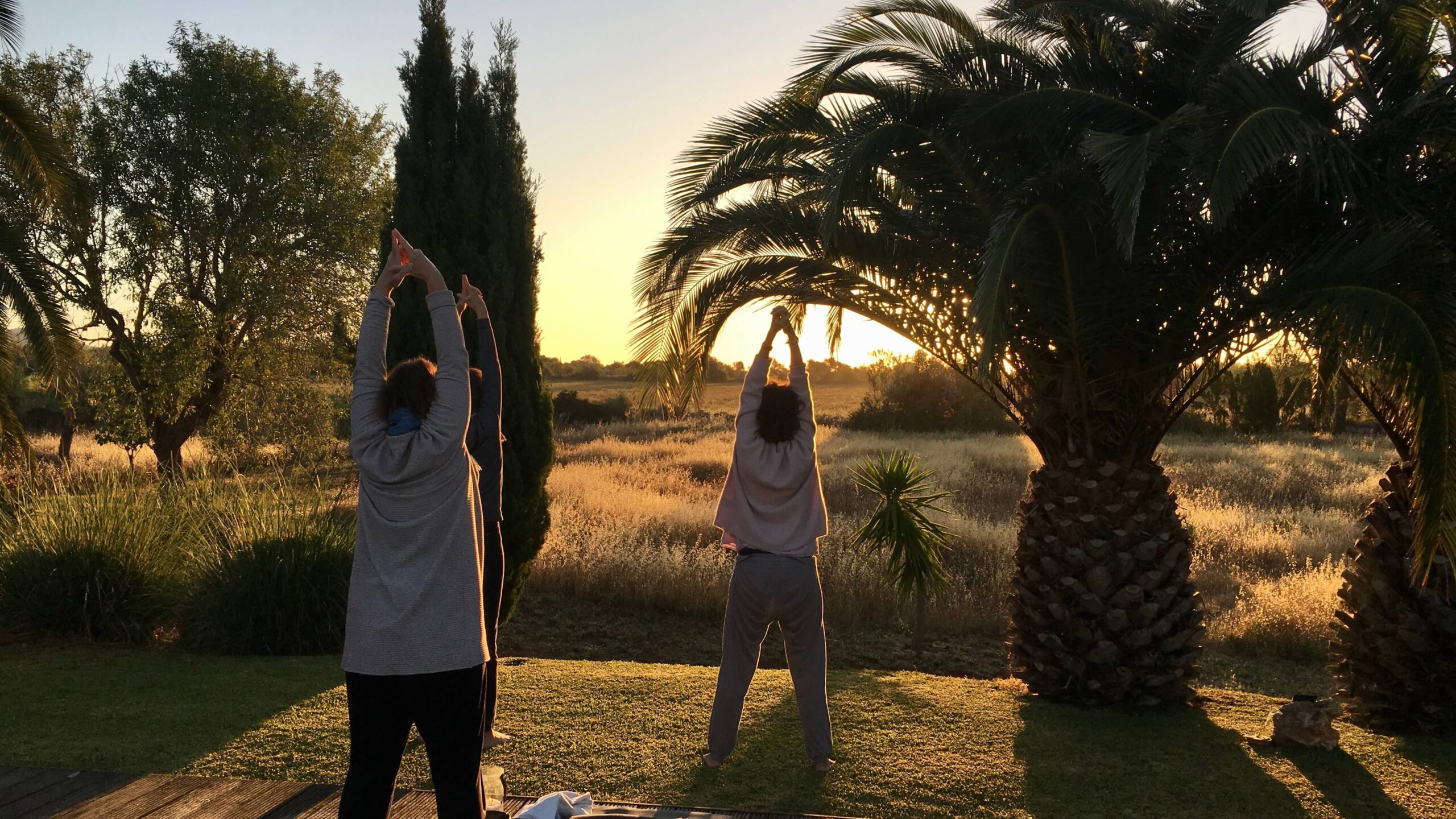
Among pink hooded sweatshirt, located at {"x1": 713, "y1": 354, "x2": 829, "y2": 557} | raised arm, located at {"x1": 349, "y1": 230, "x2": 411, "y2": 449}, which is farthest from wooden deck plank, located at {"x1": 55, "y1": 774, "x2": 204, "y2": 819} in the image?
pink hooded sweatshirt, located at {"x1": 713, "y1": 354, "x2": 829, "y2": 557}

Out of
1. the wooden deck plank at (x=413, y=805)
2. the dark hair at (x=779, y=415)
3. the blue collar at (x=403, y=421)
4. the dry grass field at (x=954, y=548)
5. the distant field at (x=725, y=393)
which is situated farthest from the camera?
the distant field at (x=725, y=393)

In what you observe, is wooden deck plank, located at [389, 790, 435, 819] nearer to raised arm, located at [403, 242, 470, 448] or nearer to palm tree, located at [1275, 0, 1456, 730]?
raised arm, located at [403, 242, 470, 448]

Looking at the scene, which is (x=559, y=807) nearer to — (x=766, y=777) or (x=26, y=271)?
(x=766, y=777)

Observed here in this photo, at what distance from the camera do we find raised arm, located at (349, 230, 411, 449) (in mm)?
3064

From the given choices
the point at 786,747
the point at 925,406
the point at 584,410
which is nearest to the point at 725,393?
the point at 584,410

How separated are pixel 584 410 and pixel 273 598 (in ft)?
115

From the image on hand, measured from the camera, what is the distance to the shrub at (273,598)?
313 inches

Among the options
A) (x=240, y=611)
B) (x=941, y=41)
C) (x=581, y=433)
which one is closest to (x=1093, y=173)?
(x=941, y=41)

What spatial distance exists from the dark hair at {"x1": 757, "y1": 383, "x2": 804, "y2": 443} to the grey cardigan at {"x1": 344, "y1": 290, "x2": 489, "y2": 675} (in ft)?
5.69

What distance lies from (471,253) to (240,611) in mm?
3718

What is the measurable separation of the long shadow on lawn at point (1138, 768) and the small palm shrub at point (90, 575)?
7228mm

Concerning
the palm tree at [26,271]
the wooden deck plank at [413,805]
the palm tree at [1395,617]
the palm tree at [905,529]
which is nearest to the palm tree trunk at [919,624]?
the palm tree at [905,529]

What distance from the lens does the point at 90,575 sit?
854 cm

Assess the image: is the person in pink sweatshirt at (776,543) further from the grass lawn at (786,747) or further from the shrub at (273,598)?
the shrub at (273,598)
